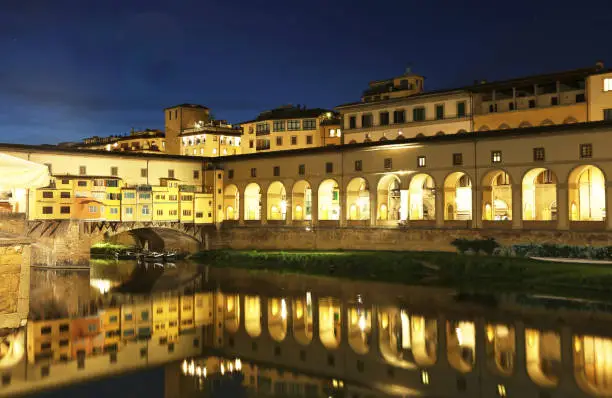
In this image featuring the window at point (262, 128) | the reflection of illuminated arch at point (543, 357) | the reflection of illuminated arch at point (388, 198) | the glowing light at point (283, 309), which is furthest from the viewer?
the window at point (262, 128)

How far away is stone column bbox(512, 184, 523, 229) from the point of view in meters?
45.7

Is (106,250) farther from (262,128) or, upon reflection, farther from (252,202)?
(262,128)

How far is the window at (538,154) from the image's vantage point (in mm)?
45156

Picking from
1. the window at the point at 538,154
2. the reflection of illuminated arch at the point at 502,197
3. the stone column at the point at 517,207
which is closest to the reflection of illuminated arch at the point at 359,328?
the stone column at the point at 517,207

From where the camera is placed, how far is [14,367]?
70.3 ft

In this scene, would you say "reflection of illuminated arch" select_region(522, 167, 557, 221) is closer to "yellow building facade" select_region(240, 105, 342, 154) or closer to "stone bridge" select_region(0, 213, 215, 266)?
"yellow building facade" select_region(240, 105, 342, 154)

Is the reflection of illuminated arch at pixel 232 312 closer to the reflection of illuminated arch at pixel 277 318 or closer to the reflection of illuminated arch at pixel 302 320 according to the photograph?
the reflection of illuminated arch at pixel 277 318

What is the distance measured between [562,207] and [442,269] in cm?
Result: 941

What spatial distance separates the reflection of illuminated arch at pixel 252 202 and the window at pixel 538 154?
29.7 meters

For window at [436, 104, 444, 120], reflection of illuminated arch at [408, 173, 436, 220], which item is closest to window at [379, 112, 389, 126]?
window at [436, 104, 444, 120]

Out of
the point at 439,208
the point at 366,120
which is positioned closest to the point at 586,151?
the point at 439,208

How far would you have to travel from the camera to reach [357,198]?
6150 centimetres

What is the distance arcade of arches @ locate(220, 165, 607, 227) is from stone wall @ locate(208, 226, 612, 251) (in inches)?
40.9

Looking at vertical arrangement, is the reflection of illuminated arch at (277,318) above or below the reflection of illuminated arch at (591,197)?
below
